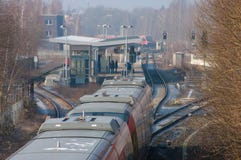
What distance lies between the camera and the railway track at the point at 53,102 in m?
24.8

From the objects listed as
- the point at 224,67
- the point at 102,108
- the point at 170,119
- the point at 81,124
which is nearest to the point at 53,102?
the point at 170,119

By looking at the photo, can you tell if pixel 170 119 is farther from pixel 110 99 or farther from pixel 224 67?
pixel 110 99

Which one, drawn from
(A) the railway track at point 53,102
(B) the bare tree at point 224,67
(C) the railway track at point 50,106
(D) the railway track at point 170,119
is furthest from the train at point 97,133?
(A) the railway track at point 53,102

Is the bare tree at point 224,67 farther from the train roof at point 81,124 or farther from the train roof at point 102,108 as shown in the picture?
the train roof at point 81,124

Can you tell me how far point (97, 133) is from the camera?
23.8ft

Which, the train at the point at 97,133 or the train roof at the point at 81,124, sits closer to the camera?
the train at the point at 97,133

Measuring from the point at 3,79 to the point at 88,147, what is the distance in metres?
14.8

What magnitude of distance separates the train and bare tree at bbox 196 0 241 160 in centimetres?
200

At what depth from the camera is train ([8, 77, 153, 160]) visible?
20.1 feet

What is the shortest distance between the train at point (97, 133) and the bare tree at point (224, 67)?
200 centimetres

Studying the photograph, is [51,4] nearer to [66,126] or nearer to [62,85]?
[62,85]

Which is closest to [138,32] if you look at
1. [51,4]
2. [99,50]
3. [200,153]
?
[51,4]

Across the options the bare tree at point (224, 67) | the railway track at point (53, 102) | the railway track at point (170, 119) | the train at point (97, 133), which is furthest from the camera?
the railway track at point (53, 102)

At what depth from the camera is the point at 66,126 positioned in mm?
7359
